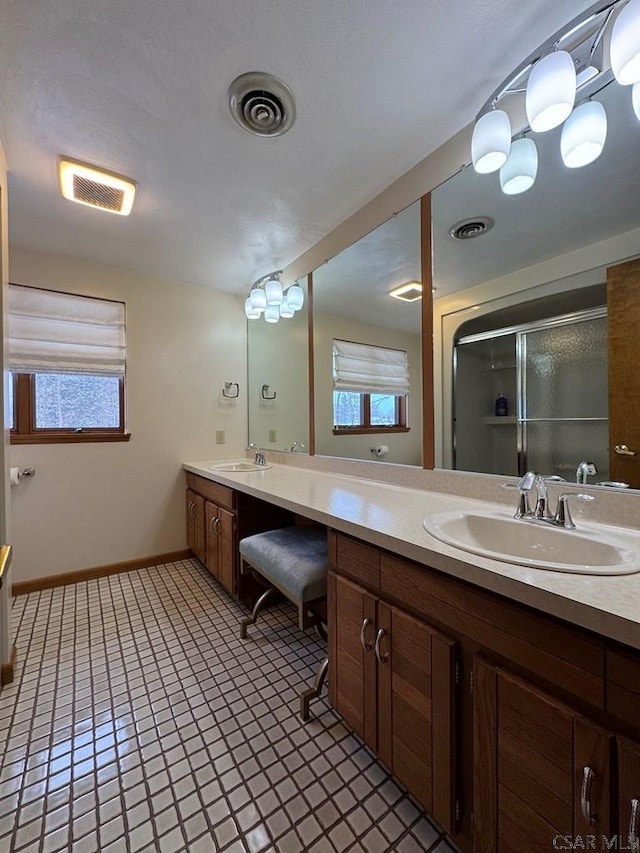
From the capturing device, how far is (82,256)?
246cm

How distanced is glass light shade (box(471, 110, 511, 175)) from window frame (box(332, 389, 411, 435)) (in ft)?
3.27

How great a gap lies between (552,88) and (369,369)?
131 cm

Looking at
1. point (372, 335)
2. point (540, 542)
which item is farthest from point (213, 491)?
point (540, 542)

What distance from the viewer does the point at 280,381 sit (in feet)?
9.34

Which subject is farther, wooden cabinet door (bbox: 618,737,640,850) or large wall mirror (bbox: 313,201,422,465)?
large wall mirror (bbox: 313,201,422,465)

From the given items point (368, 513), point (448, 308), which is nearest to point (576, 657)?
point (368, 513)

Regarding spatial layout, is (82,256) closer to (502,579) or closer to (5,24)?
(5,24)

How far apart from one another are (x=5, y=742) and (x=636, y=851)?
183 cm

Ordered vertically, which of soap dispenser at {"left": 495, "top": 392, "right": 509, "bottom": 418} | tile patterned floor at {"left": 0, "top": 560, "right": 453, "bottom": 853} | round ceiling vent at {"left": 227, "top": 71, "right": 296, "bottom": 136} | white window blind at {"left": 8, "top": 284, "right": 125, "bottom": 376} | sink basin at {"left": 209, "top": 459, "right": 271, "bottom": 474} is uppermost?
round ceiling vent at {"left": 227, "top": 71, "right": 296, "bottom": 136}

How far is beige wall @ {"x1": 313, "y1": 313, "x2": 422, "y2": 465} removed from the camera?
169 centimetres

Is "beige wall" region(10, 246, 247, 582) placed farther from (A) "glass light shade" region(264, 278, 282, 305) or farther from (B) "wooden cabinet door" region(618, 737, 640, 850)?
(B) "wooden cabinet door" region(618, 737, 640, 850)

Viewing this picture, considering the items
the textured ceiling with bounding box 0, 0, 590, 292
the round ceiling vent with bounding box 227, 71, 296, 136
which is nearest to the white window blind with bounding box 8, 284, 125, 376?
the textured ceiling with bounding box 0, 0, 590, 292

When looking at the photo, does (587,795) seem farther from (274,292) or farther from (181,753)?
(274,292)

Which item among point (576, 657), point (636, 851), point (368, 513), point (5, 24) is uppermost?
point (5, 24)
